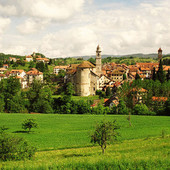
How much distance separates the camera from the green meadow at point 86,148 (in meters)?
14.0

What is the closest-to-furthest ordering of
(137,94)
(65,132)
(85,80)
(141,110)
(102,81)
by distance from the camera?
(65,132) < (141,110) < (137,94) < (85,80) < (102,81)

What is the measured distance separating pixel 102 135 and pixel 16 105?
47769 mm

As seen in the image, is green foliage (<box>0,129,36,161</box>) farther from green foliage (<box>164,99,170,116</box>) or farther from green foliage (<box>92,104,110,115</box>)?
green foliage (<box>164,99,170,116</box>)

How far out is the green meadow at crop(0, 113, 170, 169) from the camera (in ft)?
46.1

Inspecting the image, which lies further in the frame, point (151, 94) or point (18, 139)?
point (151, 94)

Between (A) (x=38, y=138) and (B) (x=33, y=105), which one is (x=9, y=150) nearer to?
(A) (x=38, y=138)

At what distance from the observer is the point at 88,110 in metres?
61.7

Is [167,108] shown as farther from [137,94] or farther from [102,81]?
[102,81]

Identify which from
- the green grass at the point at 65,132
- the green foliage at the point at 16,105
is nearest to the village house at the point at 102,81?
the green foliage at the point at 16,105

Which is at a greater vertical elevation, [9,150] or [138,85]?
[138,85]

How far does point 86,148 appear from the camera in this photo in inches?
987

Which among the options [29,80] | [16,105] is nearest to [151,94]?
[16,105]

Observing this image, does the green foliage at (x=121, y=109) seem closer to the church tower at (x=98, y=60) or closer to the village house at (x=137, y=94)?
the village house at (x=137, y=94)

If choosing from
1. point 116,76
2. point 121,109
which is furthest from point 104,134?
point 116,76
